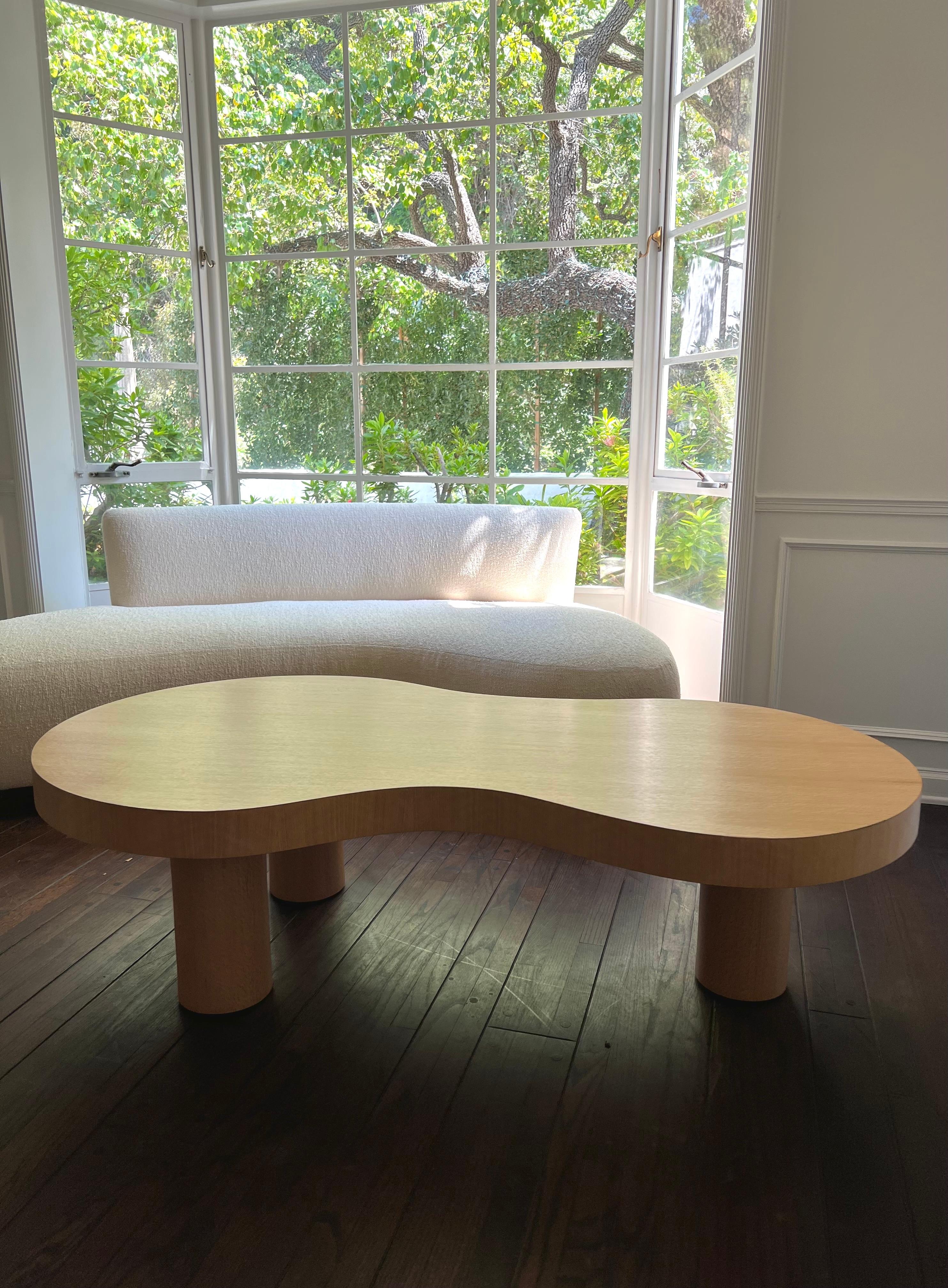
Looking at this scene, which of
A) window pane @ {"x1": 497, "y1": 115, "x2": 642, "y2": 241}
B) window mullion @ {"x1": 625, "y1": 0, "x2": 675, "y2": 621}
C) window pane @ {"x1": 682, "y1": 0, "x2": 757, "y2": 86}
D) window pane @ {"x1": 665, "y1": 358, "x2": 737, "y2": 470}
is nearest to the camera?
window pane @ {"x1": 682, "y1": 0, "x2": 757, "y2": 86}

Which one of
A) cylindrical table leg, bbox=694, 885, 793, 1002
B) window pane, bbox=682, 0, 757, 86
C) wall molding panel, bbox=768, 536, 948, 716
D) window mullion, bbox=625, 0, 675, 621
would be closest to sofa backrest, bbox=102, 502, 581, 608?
window mullion, bbox=625, 0, 675, 621

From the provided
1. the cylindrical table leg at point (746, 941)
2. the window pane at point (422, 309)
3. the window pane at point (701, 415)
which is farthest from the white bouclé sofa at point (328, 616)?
the cylindrical table leg at point (746, 941)

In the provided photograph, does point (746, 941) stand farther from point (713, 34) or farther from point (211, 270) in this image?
point (211, 270)

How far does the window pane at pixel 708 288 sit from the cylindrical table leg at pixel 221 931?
1.99m

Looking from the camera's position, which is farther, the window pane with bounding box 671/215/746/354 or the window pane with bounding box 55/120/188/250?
the window pane with bounding box 55/120/188/250

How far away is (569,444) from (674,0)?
1380mm

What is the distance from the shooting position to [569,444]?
10.8 feet

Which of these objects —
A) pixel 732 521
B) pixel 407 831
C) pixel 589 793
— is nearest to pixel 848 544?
pixel 732 521

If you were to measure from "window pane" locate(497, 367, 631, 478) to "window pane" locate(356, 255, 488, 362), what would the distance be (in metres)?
0.21

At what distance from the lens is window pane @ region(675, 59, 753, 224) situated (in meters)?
2.54

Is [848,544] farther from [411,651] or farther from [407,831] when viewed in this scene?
[407,831]

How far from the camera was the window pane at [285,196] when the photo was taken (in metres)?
3.36

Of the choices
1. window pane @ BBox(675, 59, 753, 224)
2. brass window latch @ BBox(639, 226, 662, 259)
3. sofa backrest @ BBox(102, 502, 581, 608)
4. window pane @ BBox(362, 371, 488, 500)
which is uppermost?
window pane @ BBox(675, 59, 753, 224)

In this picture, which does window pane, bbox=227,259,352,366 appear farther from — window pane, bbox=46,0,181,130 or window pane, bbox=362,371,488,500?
window pane, bbox=46,0,181,130
